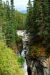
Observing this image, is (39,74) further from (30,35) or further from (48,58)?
(30,35)

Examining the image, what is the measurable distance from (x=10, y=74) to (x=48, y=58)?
72.7 ft

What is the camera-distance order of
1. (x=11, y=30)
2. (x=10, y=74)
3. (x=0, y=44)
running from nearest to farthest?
(x=10, y=74) < (x=0, y=44) < (x=11, y=30)

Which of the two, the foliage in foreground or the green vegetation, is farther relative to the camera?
the green vegetation

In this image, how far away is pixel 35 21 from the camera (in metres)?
59.1

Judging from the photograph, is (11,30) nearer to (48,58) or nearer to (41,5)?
(41,5)

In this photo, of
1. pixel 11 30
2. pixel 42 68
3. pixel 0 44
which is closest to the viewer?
pixel 0 44

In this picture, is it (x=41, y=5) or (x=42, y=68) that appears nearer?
(x=42, y=68)

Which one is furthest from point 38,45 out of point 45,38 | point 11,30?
point 11,30

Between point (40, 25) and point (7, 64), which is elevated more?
point (7, 64)

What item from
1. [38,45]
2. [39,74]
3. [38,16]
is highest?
[38,16]

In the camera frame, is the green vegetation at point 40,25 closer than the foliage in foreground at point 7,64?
No

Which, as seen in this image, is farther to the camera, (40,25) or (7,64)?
(40,25)

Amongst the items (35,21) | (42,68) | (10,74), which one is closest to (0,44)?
(10,74)

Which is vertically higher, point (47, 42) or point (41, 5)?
point (41, 5)
